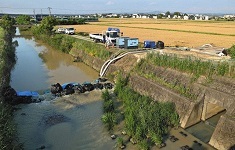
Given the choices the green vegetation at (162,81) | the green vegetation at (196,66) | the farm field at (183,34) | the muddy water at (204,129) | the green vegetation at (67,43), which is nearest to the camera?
the muddy water at (204,129)

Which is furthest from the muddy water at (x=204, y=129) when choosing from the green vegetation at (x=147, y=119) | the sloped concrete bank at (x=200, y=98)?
the green vegetation at (x=147, y=119)

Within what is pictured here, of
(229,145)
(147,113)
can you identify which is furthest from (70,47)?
(229,145)

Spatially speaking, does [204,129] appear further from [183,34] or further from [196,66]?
[183,34]

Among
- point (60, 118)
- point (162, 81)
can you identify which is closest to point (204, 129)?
point (162, 81)

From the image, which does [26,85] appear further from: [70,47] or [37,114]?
[70,47]

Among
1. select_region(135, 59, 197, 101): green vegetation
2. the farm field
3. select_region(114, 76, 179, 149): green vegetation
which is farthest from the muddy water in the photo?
the farm field

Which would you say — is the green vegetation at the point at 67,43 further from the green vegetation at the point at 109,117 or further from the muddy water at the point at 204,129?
the muddy water at the point at 204,129
